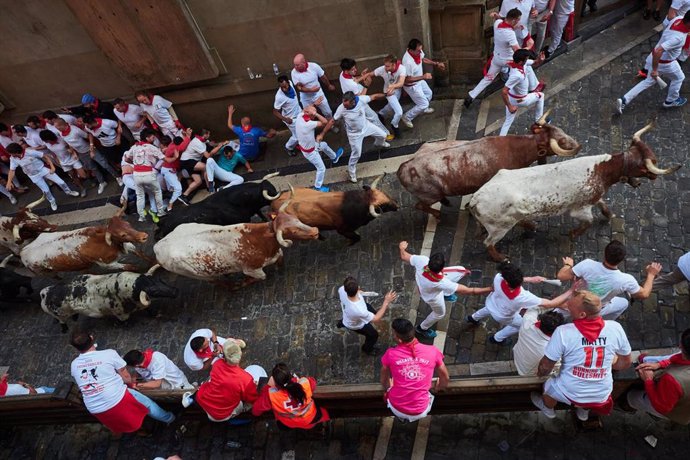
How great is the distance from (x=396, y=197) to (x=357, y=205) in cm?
139

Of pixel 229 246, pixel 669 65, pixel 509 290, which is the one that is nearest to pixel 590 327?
pixel 509 290

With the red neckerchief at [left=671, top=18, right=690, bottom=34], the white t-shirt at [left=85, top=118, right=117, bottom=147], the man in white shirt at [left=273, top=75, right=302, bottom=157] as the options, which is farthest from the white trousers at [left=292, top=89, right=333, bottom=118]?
the red neckerchief at [left=671, top=18, right=690, bottom=34]

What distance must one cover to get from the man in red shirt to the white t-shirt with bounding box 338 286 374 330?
3171 millimetres

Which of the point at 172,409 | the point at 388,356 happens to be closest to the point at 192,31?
the point at 172,409

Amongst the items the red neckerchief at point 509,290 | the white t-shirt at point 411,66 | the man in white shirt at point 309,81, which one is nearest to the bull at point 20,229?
the man in white shirt at point 309,81

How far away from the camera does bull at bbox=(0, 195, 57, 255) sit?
Answer: 9797 mm

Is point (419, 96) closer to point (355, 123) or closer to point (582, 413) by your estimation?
point (355, 123)

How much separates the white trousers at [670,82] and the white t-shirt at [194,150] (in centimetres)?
876

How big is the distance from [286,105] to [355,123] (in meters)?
1.91

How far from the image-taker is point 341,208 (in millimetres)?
8234

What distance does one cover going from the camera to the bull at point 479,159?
7883mm

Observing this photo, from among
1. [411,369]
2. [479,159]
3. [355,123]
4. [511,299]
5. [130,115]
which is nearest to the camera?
[411,369]

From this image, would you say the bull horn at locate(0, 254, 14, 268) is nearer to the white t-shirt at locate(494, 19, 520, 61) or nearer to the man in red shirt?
the white t-shirt at locate(494, 19, 520, 61)

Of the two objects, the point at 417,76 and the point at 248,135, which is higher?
the point at 417,76
